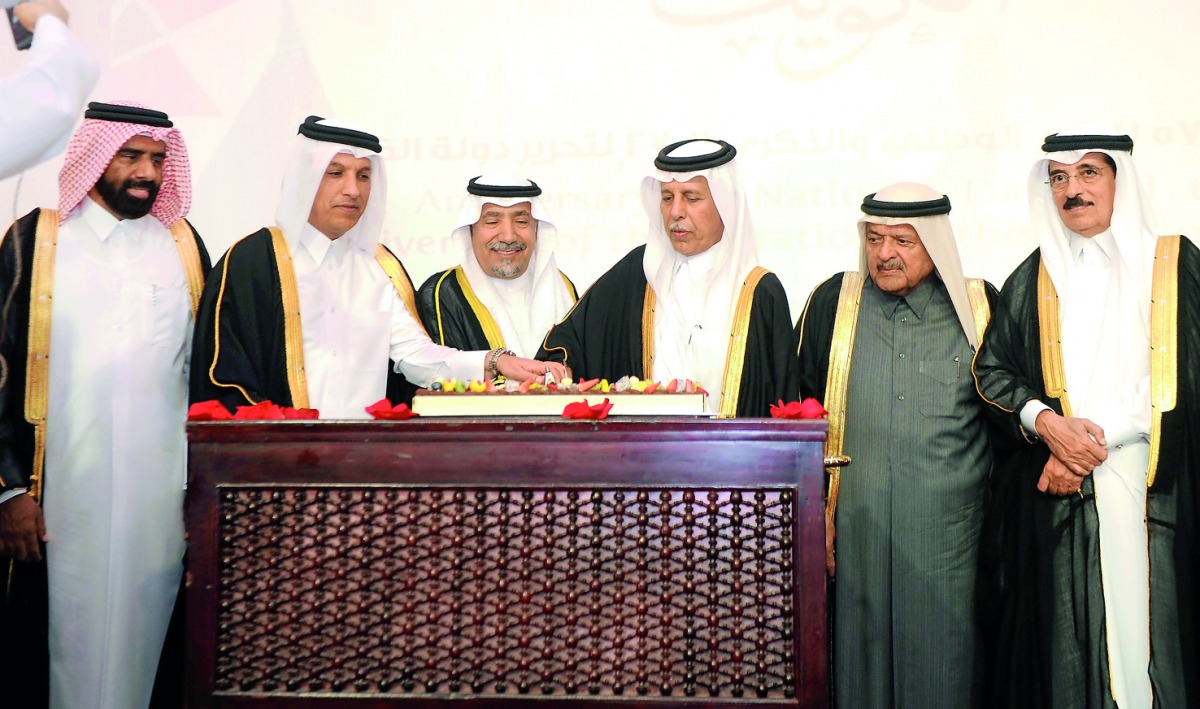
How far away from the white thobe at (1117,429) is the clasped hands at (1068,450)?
2.3 inches

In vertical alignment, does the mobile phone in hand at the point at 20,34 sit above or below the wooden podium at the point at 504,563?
above

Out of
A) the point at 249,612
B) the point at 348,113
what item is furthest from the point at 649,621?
the point at 348,113

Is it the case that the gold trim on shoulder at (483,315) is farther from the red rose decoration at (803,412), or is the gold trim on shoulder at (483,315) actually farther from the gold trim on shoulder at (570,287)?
the red rose decoration at (803,412)

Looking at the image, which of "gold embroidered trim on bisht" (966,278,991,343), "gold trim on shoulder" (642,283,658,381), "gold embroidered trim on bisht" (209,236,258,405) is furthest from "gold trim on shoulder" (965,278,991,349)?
"gold embroidered trim on bisht" (209,236,258,405)

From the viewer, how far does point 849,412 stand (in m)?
3.41

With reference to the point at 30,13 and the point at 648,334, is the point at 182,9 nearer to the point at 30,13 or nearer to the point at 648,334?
the point at 30,13

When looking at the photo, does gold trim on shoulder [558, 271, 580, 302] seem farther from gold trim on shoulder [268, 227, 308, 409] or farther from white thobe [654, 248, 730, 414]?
gold trim on shoulder [268, 227, 308, 409]

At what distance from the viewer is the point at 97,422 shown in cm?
334

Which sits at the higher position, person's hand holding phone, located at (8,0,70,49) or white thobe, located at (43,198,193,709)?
person's hand holding phone, located at (8,0,70,49)

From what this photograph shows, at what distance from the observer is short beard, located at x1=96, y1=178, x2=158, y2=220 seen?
3473 mm

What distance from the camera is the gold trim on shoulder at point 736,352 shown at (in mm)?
3295

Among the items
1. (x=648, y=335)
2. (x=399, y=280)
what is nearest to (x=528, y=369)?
(x=648, y=335)

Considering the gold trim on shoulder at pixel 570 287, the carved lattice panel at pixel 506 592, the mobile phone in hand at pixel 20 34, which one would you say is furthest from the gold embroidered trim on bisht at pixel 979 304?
the mobile phone in hand at pixel 20 34

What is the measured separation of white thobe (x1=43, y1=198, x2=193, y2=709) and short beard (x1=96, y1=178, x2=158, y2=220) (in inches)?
1.6
